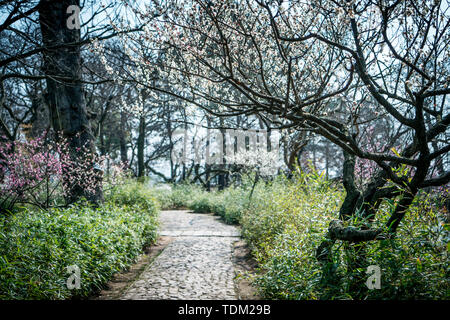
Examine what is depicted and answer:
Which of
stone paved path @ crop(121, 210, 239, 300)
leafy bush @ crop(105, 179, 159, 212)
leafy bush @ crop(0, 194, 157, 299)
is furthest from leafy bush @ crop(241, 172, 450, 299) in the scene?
leafy bush @ crop(105, 179, 159, 212)

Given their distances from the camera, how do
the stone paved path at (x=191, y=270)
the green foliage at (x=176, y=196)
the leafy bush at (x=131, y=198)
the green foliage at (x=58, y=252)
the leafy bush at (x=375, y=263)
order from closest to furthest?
1. the leafy bush at (x=375, y=263)
2. the green foliage at (x=58, y=252)
3. the stone paved path at (x=191, y=270)
4. the leafy bush at (x=131, y=198)
5. the green foliage at (x=176, y=196)

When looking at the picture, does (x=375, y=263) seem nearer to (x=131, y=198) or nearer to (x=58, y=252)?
(x=58, y=252)

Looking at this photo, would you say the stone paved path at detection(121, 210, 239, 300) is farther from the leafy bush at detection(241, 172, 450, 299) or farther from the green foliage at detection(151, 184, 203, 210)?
the green foliage at detection(151, 184, 203, 210)

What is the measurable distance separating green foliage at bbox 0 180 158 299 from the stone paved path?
502mm

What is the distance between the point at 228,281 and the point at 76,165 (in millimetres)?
4388

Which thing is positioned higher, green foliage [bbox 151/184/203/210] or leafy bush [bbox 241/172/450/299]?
leafy bush [bbox 241/172/450/299]

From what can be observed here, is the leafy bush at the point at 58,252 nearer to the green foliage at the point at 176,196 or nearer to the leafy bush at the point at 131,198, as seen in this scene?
the leafy bush at the point at 131,198

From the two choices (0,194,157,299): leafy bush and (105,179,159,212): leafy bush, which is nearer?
(0,194,157,299): leafy bush

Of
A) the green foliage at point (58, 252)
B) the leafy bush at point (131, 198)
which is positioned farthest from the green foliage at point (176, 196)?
the green foliage at point (58, 252)

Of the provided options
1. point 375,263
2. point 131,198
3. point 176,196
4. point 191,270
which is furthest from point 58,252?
point 176,196

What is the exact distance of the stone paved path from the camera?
3.82m

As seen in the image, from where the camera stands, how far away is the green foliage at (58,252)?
2.79 metres
